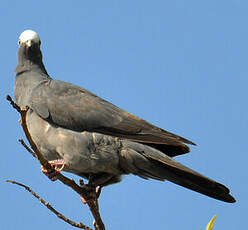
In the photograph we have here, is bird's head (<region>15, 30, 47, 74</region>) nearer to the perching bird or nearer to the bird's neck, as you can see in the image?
the bird's neck

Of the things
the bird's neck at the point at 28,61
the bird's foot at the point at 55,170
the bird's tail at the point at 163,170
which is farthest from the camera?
the bird's neck at the point at 28,61

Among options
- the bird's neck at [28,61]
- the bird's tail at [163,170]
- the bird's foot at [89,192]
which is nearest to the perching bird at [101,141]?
the bird's tail at [163,170]

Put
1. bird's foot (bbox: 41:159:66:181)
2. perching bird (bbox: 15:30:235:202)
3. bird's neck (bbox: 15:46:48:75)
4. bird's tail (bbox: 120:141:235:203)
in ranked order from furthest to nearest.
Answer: bird's neck (bbox: 15:46:48:75)
perching bird (bbox: 15:30:235:202)
bird's tail (bbox: 120:141:235:203)
bird's foot (bbox: 41:159:66:181)

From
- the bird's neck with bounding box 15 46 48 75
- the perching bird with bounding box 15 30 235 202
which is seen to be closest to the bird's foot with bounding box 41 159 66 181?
the perching bird with bounding box 15 30 235 202

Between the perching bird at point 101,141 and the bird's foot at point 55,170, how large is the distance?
0.04 ft

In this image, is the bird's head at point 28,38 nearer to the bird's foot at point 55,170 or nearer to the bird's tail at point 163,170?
the bird's foot at point 55,170

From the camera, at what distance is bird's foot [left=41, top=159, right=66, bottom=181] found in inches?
190

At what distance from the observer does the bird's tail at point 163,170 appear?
4961 mm

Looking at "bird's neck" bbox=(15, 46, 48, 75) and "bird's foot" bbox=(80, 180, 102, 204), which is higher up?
"bird's neck" bbox=(15, 46, 48, 75)

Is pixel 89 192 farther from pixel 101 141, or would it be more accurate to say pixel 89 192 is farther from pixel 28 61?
pixel 28 61

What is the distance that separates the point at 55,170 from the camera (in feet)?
15.8

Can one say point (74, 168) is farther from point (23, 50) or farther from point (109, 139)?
point (23, 50)

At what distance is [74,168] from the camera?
541 centimetres

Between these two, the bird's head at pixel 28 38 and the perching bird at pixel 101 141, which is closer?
the perching bird at pixel 101 141
